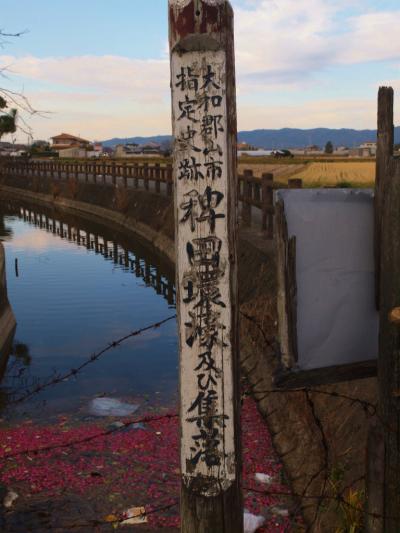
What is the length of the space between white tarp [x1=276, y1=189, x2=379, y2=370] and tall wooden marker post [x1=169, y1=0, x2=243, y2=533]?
0.96 ft

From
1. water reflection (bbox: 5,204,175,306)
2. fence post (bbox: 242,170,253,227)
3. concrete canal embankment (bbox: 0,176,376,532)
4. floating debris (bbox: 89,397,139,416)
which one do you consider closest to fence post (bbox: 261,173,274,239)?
concrete canal embankment (bbox: 0,176,376,532)

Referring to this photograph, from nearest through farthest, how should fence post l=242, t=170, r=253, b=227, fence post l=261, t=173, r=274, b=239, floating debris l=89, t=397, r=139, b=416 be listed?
floating debris l=89, t=397, r=139, b=416 < fence post l=261, t=173, r=274, b=239 < fence post l=242, t=170, r=253, b=227

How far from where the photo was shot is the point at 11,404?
8.47 metres

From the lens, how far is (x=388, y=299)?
2459mm

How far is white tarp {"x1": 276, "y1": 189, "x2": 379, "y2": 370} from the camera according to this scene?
Result: 96.0 inches

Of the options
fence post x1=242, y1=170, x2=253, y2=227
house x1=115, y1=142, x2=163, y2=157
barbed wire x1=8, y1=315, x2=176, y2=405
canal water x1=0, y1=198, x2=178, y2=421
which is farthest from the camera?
house x1=115, y1=142, x2=163, y2=157

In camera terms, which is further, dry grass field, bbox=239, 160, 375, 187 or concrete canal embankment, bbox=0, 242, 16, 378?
dry grass field, bbox=239, 160, 375, 187

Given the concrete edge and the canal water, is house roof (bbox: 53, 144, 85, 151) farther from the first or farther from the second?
the canal water

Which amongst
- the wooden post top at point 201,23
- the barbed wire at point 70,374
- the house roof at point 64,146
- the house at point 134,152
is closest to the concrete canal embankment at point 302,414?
the barbed wire at point 70,374

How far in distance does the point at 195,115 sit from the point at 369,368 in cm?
130

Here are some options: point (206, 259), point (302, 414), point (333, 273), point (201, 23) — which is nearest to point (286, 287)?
point (333, 273)

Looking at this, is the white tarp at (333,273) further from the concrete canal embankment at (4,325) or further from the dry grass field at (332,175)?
the dry grass field at (332,175)

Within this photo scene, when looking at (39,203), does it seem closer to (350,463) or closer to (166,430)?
(166,430)

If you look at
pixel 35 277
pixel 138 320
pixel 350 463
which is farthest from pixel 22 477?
pixel 35 277
